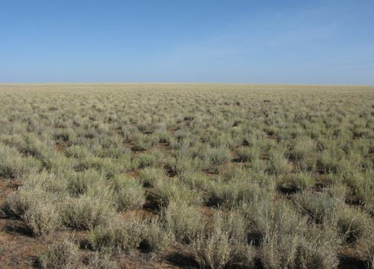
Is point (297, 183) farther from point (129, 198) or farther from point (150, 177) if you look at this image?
point (129, 198)

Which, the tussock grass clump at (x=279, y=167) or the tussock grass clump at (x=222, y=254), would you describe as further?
the tussock grass clump at (x=279, y=167)

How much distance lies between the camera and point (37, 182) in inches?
177

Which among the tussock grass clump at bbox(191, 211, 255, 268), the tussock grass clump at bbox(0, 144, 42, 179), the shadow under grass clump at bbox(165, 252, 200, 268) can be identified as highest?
the tussock grass clump at bbox(0, 144, 42, 179)

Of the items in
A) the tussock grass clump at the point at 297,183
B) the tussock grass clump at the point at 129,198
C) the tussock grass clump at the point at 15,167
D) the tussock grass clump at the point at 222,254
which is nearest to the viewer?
the tussock grass clump at the point at 222,254

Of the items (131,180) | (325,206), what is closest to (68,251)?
(131,180)

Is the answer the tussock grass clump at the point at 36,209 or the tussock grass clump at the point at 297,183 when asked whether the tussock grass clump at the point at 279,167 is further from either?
the tussock grass clump at the point at 36,209

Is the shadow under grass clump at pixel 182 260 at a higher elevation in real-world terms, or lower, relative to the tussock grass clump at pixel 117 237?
lower

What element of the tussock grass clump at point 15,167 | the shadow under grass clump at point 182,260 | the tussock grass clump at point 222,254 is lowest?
the shadow under grass clump at point 182,260

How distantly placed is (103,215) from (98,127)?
790cm

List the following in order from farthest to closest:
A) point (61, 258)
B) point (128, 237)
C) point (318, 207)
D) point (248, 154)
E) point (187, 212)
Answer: point (248, 154) → point (318, 207) → point (187, 212) → point (128, 237) → point (61, 258)

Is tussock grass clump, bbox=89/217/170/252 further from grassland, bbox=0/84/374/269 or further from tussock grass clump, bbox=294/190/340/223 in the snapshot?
tussock grass clump, bbox=294/190/340/223

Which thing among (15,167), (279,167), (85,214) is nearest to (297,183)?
(279,167)

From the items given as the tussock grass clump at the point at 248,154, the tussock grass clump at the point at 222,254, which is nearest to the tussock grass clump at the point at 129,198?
the tussock grass clump at the point at 222,254

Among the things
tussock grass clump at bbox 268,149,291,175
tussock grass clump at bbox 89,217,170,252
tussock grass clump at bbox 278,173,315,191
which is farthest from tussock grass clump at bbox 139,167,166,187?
tussock grass clump at bbox 268,149,291,175
